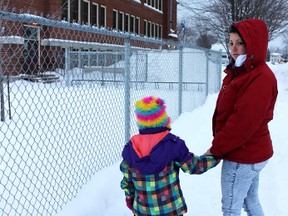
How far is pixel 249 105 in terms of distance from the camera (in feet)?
7.57

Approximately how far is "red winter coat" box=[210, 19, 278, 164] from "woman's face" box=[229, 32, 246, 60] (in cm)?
6

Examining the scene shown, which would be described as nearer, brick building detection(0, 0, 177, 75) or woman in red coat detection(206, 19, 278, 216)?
woman in red coat detection(206, 19, 278, 216)

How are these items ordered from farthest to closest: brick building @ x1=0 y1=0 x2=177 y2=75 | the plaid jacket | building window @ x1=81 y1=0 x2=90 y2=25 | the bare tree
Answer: building window @ x1=81 y1=0 x2=90 y2=25, brick building @ x1=0 y1=0 x2=177 y2=75, the bare tree, the plaid jacket

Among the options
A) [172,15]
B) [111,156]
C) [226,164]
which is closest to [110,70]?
[111,156]

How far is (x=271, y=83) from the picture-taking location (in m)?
2.38

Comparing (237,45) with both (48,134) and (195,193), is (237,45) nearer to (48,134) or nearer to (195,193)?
(195,193)

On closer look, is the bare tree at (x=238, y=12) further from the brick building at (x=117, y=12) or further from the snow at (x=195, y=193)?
the snow at (x=195, y=193)

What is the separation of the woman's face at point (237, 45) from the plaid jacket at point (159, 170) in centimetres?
71

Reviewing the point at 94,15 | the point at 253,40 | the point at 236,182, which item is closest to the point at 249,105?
the point at 253,40

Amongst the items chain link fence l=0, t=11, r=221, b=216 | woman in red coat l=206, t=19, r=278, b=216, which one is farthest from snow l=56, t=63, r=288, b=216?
woman in red coat l=206, t=19, r=278, b=216

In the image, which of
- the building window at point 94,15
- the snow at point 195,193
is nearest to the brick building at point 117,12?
the building window at point 94,15

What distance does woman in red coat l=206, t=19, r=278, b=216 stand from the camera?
2334 mm

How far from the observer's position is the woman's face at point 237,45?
248cm

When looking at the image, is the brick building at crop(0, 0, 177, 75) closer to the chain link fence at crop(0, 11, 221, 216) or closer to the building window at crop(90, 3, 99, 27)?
the building window at crop(90, 3, 99, 27)
